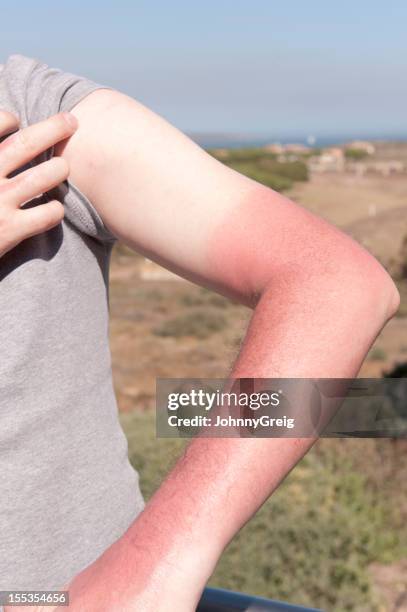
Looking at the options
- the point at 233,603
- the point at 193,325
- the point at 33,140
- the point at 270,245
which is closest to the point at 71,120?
the point at 33,140

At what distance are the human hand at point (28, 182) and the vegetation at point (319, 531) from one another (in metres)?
3.63

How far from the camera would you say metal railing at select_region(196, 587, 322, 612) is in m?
1.11

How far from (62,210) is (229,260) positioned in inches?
11.3

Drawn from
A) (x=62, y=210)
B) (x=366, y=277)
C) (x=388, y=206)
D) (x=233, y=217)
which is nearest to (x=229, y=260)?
(x=233, y=217)

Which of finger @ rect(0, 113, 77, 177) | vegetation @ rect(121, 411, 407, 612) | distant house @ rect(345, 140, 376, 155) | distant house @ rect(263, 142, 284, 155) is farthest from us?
distant house @ rect(345, 140, 376, 155)

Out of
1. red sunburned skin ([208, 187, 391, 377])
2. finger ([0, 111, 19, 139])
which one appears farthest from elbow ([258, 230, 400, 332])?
finger ([0, 111, 19, 139])

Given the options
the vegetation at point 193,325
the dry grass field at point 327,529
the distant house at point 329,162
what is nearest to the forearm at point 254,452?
the dry grass field at point 327,529

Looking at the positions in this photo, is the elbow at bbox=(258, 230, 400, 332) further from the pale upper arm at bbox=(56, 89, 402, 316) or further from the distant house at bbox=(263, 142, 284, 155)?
the distant house at bbox=(263, 142, 284, 155)

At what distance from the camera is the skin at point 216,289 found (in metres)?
0.84

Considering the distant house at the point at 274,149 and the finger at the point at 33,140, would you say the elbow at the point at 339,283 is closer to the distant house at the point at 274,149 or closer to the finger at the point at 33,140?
the finger at the point at 33,140

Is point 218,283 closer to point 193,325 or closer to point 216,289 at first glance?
point 216,289

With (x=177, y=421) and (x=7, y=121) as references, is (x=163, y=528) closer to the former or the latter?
(x=177, y=421)

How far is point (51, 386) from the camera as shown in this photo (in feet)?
3.96

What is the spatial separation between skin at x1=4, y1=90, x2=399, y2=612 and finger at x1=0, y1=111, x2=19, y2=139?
0.10 m
